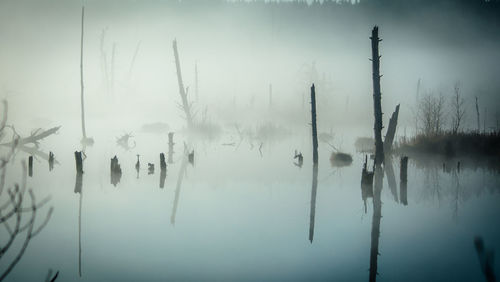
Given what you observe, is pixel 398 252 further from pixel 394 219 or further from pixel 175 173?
pixel 175 173

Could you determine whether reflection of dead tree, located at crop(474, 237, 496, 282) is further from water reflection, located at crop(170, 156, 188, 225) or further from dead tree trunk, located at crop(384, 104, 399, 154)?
dead tree trunk, located at crop(384, 104, 399, 154)

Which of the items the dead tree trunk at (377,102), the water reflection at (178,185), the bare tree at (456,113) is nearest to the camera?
the water reflection at (178,185)

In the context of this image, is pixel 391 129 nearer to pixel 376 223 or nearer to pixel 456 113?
pixel 376 223

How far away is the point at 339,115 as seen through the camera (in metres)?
69.1

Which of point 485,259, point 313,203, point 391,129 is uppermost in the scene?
point 391,129

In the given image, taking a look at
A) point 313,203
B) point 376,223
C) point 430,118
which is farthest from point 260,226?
point 430,118

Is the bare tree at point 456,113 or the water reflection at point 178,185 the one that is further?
the bare tree at point 456,113

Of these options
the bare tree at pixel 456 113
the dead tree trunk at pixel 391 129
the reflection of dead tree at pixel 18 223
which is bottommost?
the reflection of dead tree at pixel 18 223

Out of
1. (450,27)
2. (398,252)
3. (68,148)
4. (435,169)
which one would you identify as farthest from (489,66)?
(398,252)

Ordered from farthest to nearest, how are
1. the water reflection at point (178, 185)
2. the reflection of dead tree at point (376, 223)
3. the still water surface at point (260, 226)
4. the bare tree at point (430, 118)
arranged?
1. the bare tree at point (430, 118)
2. the water reflection at point (178, 185)
3. the reflection of dead tree at point (376, 223)
4. the still water surface at point (260, 226)

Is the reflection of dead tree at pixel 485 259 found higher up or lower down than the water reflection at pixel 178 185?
lower down

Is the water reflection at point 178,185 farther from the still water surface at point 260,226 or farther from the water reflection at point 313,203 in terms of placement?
the water reflection at point 313,203

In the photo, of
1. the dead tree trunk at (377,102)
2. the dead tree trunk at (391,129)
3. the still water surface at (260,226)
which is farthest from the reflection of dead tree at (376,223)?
the dead tree trunk at (391,129)

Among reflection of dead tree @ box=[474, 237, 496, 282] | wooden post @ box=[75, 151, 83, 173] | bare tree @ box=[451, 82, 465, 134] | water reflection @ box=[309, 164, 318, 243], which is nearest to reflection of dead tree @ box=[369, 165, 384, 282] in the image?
water reflection @ box=[309, 164, 318, 243]
